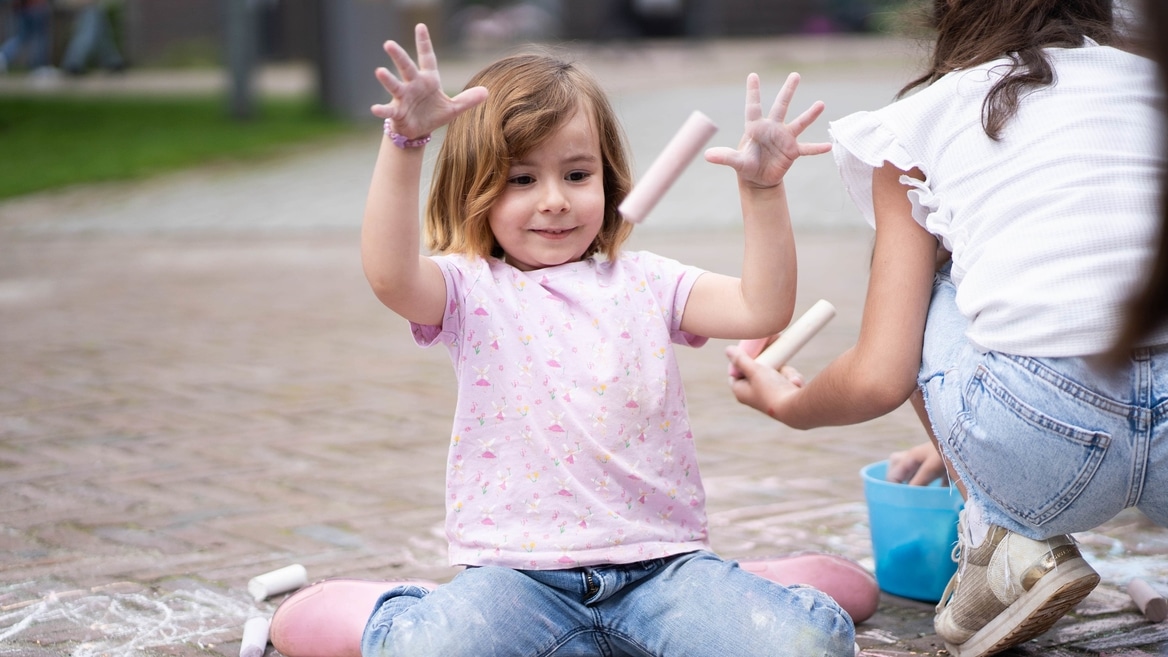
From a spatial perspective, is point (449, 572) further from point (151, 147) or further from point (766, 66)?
point (766, 66)

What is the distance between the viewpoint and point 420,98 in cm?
201

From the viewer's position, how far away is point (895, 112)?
2156 millimetres

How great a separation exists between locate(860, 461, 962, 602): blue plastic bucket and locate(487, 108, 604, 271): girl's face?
771 millimetres

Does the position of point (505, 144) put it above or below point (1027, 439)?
above

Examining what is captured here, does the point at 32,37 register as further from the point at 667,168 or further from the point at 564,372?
the point at 667,168

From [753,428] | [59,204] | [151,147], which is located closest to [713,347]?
[753,428]

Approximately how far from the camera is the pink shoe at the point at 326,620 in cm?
231

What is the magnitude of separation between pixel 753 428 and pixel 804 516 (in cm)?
89

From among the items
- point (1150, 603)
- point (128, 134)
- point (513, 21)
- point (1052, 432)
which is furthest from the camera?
point (513, 21)

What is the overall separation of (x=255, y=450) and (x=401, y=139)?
1.95 m

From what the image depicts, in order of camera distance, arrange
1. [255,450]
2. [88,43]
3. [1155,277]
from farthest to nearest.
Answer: [88,43]
[255,450]
[1155,277]

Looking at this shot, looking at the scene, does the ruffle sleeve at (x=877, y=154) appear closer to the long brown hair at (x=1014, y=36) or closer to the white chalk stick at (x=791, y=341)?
the long brown hair at (x=1014, y=36)

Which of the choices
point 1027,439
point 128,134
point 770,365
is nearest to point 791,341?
point 770,365

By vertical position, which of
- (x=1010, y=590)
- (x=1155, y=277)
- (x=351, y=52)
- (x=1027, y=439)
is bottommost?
(x=351, y=52)
